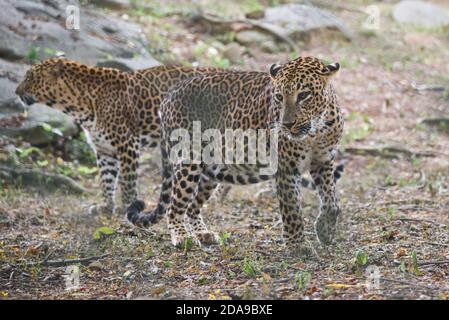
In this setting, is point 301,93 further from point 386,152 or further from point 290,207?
point 386,152

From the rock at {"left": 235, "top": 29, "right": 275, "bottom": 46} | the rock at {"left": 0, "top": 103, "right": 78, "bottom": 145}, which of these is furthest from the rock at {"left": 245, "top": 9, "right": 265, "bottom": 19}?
the rock at {"left": 0, "top": 103, "right": 78, "bottom": 145}

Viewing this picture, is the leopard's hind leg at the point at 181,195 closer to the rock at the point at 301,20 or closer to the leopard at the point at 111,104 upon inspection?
the leopard at the point at 111,104

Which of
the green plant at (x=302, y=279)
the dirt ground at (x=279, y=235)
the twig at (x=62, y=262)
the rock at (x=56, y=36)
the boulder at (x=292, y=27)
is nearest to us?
the green plant at (x=302, y=279)

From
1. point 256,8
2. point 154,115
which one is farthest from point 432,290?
point 256,8

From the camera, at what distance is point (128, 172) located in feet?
35.8

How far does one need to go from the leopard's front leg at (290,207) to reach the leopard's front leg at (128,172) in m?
2.94

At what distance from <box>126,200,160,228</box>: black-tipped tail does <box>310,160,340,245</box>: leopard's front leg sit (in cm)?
188

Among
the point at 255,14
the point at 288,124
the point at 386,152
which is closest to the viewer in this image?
the point at 288,124

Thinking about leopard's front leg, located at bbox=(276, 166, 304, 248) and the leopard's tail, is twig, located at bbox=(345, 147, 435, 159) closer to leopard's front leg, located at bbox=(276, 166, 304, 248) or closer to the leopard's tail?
the leopard's tail

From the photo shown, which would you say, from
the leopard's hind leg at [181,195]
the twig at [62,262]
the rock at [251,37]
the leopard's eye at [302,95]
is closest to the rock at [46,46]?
the rock at [251,37]

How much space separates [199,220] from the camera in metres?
9.75

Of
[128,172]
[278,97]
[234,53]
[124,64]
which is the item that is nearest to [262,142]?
[278,97]

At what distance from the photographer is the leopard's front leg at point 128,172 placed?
10914 mm

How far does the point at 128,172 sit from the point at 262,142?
8.47 ft
